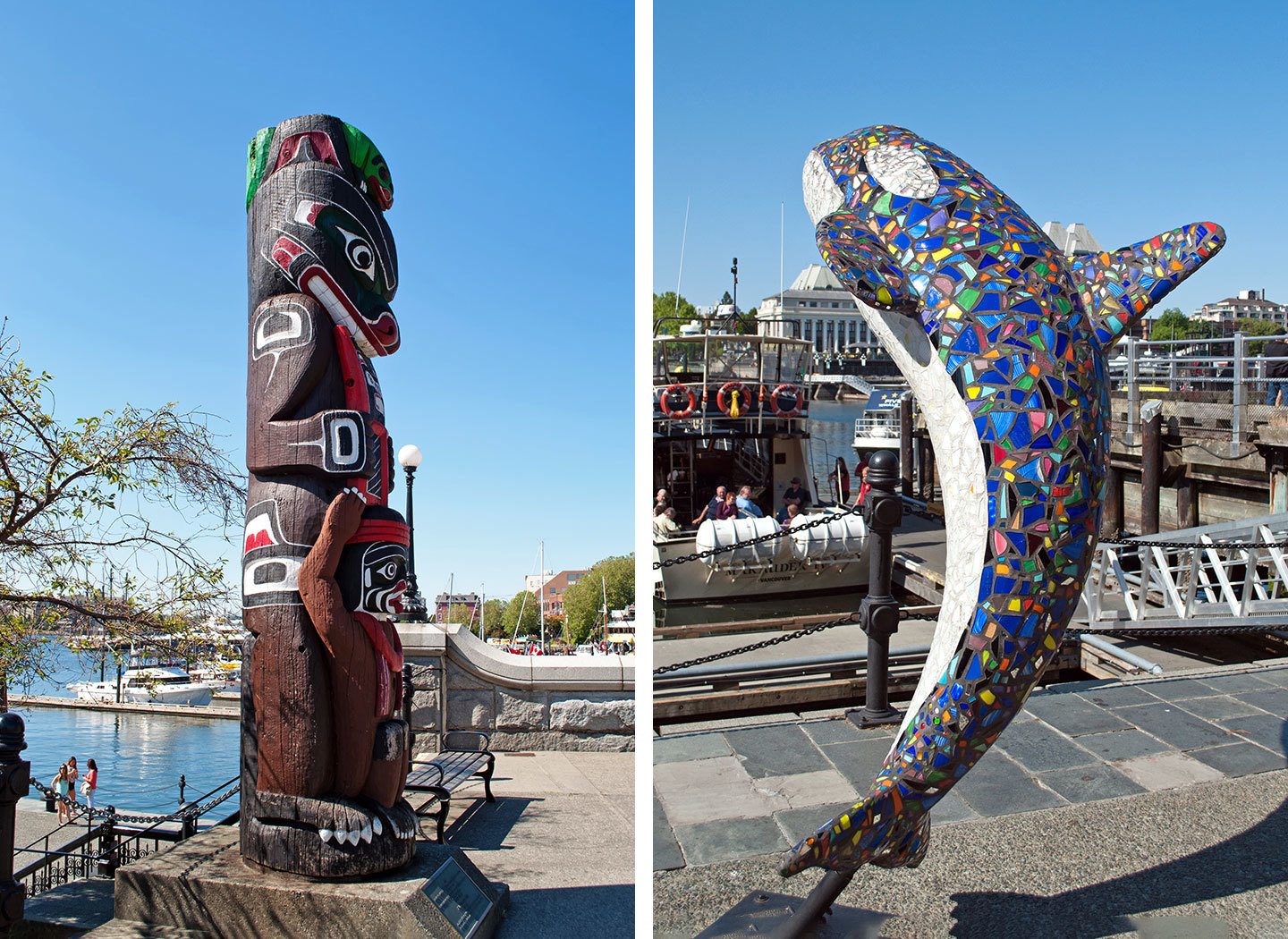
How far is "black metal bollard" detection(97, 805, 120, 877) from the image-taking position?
19.4ft

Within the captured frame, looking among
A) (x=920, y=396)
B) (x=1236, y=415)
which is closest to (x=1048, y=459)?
(x=920, y=396)

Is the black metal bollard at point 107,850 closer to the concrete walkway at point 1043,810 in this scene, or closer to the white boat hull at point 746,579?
the concrete walkway at point 1043,810

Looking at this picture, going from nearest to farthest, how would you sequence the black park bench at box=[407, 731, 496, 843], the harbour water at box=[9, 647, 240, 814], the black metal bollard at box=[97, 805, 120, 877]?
the black park bench at box=[407, 731, 496, 843] < the black metal bollard at box=[97, 805, 120, 877] < the harbour water at box=[9, 647, 240, 814]

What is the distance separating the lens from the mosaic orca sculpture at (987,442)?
241 centimetres

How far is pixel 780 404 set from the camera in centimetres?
1633

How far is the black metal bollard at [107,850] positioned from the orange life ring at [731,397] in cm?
1149

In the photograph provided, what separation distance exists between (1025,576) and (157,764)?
42.5 feet

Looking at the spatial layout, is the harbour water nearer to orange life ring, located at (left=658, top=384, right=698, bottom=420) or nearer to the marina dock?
the marina dock

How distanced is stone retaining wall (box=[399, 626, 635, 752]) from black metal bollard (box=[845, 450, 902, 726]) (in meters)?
2.87

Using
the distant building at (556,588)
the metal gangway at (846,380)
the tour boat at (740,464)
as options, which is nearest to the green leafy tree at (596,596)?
the distant building at (556,588)

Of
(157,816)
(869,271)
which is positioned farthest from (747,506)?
(869,271)

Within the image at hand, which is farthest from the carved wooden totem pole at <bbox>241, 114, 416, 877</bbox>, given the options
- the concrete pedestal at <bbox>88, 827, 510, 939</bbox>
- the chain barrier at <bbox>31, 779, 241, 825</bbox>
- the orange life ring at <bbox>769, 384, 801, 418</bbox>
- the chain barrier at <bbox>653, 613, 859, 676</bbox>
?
the orange life ring at <bbox>769, 384, 801, 418</bbox>

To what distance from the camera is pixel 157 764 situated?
1228 centimetres

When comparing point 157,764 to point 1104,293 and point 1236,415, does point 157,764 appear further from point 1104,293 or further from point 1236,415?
point 1236,415
